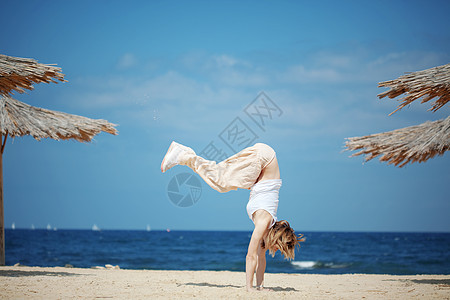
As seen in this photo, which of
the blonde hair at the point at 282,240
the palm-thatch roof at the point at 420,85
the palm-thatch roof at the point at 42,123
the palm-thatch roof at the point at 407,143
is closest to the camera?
the blonde hair at the point at 282,240

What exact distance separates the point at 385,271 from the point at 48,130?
52.3 ft

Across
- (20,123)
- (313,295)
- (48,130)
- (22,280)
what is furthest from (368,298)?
(20,123)

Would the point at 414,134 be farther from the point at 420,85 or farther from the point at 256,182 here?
the point at 256,182

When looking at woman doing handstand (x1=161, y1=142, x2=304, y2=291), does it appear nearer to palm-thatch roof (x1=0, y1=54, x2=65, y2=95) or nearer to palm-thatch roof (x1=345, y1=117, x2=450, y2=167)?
palm-thatch roof (x1=0, y1=54, x2=65, y2=95)

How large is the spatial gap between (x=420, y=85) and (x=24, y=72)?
5741mm

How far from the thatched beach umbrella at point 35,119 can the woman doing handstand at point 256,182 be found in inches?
119

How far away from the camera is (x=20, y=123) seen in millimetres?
7758

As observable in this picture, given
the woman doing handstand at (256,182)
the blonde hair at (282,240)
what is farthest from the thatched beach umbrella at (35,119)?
the blonde hair at (282,240)

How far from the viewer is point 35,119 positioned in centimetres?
779

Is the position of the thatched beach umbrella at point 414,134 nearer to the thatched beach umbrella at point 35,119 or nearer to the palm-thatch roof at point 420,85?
the palm-thatch roof at point 420,85

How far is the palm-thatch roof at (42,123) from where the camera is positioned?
7688 mm

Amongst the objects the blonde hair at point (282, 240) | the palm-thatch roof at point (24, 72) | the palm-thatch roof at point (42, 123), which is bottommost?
the blonde hair at point (282, 240)

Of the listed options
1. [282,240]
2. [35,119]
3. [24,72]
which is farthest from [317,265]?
[24,72]

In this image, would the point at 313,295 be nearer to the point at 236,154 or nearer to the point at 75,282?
the point at 236,154
